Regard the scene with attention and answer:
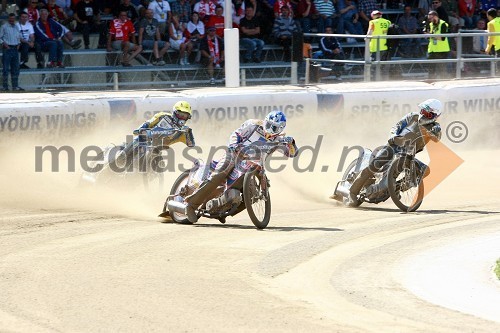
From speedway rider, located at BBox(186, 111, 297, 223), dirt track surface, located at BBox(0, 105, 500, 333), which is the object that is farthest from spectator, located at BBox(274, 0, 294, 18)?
speedway rider, located at BBox(186, 111, 297, 223)

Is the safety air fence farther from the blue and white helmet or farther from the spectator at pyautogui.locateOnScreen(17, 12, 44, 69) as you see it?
the blue and white helmet

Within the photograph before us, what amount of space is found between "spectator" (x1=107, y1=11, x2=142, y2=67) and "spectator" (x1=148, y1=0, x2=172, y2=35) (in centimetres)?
90

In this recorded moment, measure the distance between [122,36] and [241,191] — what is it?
10102mm

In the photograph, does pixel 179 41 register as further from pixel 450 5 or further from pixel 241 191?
pixel 241 191

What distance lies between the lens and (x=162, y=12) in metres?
22.7

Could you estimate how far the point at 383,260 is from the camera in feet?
34.7

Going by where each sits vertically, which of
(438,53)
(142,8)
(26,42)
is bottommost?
(438,53)

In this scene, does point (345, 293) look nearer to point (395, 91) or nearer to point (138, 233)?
point (138, 233)

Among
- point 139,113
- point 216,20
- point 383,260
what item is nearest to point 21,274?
point 383,260

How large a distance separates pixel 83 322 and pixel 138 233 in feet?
14.1

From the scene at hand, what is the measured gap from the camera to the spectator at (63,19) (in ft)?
71.6

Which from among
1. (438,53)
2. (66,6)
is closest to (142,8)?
(66,6)

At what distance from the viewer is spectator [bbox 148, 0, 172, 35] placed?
74.1ft

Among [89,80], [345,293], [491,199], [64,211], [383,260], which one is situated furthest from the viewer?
[89,80]
